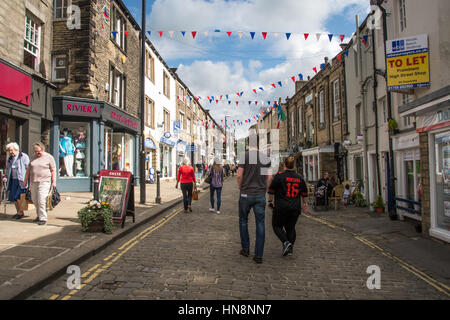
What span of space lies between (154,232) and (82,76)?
1003 cm

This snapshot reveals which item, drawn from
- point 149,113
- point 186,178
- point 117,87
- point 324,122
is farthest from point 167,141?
point 186,178

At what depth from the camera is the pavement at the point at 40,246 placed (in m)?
3.85

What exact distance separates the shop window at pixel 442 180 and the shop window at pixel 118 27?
1524 cm

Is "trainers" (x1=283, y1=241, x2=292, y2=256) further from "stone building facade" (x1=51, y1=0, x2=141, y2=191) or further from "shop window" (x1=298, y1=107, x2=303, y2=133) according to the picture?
"shop window" (x1=298, y1=107, x2=303, y2=133)

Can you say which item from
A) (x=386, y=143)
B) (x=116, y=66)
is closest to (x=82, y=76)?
(x=116, y=66)

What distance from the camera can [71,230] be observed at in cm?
675

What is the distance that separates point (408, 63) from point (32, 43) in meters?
13.2

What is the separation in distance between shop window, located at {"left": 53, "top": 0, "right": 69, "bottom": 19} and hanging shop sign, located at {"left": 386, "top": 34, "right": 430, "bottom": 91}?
13316 millimetres

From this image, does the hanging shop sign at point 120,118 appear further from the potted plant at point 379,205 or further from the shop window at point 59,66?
the potted plant at point 379,205

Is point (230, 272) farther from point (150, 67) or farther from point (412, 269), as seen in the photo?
point (150, 67)

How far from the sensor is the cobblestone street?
3834 millimetres

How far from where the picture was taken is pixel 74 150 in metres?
15.0
